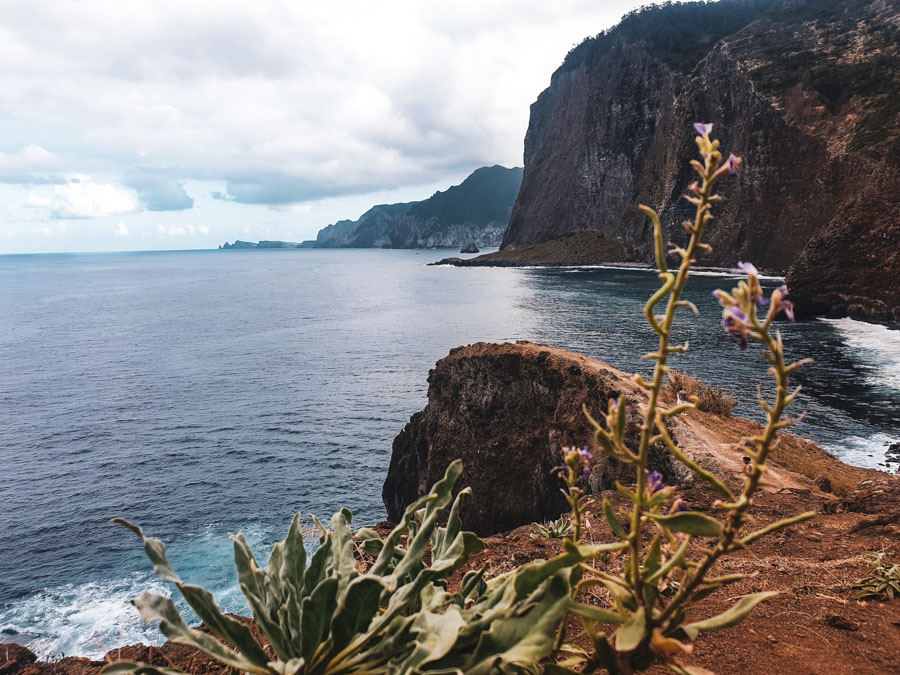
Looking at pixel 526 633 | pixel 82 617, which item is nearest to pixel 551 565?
pixel 526 633

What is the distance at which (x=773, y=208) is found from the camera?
78312mm

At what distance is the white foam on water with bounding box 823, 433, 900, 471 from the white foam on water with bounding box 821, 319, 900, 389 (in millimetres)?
8351

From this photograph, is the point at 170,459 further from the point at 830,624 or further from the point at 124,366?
the point at 830,624

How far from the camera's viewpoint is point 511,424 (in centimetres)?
1495

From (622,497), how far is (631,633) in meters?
7.28

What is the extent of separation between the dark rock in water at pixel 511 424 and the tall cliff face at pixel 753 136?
39.4 m

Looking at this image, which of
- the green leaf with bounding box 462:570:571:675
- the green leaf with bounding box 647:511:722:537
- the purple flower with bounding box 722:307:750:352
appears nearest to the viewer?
the purple flower with bounding box 722:307:750:352

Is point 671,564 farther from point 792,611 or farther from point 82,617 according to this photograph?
point 82,617

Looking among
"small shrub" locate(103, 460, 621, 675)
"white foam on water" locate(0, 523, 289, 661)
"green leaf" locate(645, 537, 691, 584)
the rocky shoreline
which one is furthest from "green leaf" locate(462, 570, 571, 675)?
"white foam on water" locate(0, 523, 289, 661)

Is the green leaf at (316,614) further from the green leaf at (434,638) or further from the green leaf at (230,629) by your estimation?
the green leaf at (434,638)

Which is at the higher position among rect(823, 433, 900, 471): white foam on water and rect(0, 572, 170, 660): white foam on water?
rect(823, 433, 900, 471): white foam on water

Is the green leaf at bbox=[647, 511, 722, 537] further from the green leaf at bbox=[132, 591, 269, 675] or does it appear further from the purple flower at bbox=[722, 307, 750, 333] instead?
the green leaf at bbox=[132, 591, 269, 675]

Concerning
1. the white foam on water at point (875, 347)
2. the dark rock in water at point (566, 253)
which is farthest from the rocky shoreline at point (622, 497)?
the dark rock in water at point (566, 253)

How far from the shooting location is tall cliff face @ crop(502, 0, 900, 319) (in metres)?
44.5
